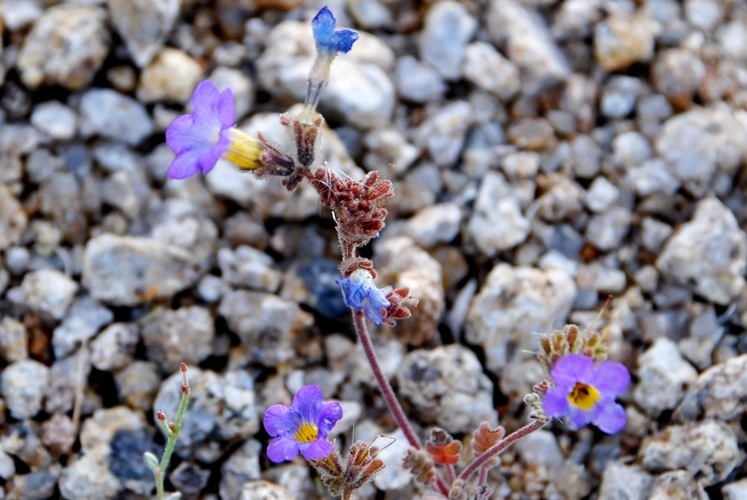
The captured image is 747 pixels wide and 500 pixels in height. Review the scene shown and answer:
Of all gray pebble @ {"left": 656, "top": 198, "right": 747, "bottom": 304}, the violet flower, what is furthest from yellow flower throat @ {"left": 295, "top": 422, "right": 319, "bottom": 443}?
gray pebble @ {"left": 656, "top": 198, "right": 747, "bottom": 304}

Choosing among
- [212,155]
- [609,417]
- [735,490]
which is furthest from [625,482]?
[212,155]

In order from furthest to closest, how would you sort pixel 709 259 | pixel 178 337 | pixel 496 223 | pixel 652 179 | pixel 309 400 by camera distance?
pixel 652 179, pixel 496 223, pixel 709 259, pixel 178 337, pixel 309 400

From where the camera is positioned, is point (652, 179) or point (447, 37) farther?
point (447, 37)

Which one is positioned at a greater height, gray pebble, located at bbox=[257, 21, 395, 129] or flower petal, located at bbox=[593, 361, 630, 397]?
gray pebble, located at bbox=[257, 21, 395, 129]

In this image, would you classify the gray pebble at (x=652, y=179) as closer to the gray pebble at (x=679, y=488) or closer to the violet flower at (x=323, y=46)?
the gray pebble at (x=679, y=488)

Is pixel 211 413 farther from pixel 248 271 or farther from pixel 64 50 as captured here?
pixel 64 50

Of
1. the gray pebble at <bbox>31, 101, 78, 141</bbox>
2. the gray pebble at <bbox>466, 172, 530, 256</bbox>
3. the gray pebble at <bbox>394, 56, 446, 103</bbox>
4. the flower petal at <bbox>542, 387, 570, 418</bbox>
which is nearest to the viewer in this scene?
the flower petal at <bbox>542, 387, 570, 418</bbox>

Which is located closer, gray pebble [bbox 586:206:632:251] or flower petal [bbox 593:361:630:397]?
flower petal [bbox 593:361:630:397]

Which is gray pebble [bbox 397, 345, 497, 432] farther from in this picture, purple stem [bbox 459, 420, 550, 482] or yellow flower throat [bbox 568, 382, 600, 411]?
yellow flower throat [bbox 568, 382, 600, 411]

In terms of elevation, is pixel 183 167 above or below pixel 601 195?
above
